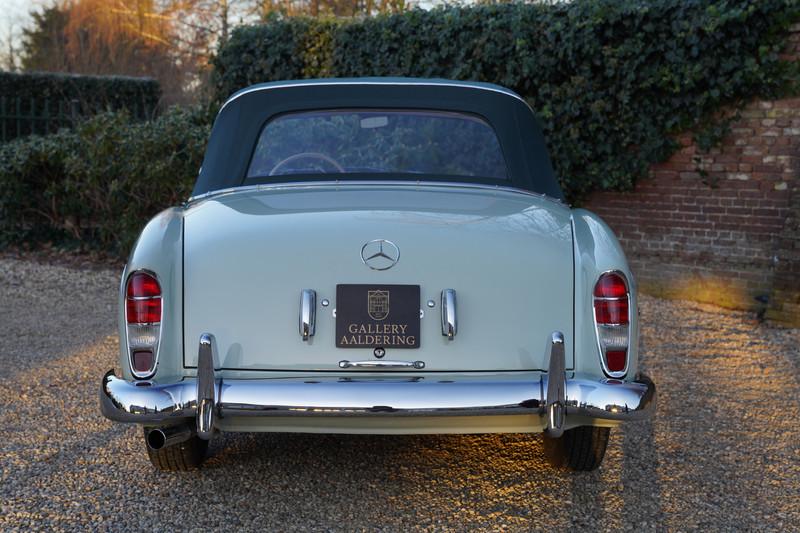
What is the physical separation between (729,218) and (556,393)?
591 centimetres

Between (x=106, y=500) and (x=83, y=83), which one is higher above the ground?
(x=83, y=83)

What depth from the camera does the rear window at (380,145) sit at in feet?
13.2

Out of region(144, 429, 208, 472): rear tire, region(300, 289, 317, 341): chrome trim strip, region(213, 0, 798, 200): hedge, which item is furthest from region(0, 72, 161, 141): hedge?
region(300, 289, 317, 341): chrome trim strip

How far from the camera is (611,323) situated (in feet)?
10.2

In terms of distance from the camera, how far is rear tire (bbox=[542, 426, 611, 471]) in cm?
359

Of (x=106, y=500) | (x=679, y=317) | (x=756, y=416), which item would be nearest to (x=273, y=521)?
(x=106, y=500)

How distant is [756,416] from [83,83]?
15.0 m

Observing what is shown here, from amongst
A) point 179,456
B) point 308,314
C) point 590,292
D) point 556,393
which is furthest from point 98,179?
point 556,393

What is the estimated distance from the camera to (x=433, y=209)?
11.0 ft

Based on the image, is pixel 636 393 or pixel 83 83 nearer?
pixel 636 393

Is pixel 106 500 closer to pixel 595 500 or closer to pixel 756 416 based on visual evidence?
pixel 595 500

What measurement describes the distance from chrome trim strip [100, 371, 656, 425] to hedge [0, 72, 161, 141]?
1265 cm

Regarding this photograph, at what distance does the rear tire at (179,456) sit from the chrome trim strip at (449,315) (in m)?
1.22

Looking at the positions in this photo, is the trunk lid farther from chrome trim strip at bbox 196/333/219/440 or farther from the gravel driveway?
the gravel driveway
